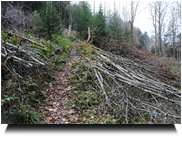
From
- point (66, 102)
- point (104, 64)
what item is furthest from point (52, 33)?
point (66, 102)

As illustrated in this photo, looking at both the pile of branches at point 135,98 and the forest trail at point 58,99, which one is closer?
the forest trail at point 58,99

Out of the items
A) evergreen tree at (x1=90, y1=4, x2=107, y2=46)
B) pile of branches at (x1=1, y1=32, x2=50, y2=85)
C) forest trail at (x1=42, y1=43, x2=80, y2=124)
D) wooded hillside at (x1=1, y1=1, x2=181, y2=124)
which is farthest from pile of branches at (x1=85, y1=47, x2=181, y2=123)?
evergreen tree at (x1=90, y1=4, x2=107, y2=46)

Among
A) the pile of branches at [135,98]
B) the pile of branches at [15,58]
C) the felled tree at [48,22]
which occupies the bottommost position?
the pile of branches at [135,98]

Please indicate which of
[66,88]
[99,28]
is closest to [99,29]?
[99,28]

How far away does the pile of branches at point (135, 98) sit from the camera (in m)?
4.80

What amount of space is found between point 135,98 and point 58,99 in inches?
141

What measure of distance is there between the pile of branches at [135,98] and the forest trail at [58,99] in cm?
160

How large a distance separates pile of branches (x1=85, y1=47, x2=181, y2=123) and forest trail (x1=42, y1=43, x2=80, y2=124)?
1604mm

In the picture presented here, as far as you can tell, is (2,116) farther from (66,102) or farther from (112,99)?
(112,99)

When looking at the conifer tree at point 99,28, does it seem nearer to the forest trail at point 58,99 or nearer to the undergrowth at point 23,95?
the forest trail at point 58,99

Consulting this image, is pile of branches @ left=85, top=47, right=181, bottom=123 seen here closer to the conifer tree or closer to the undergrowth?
the undergrowth

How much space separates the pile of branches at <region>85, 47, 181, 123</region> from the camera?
480 centimetres

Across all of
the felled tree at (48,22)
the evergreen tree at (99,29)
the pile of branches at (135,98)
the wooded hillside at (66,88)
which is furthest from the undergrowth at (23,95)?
the evergreen tree at (99,29)
